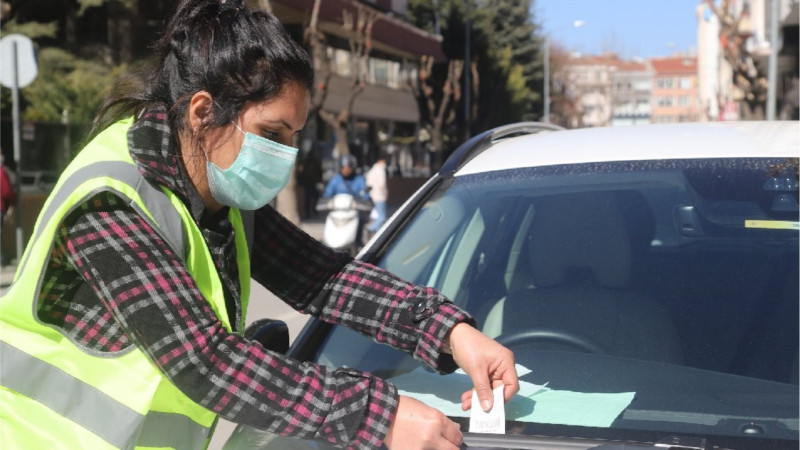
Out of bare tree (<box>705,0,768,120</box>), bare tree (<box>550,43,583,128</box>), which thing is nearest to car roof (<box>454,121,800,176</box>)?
bare tree (<box>705,0,768,120</box>)

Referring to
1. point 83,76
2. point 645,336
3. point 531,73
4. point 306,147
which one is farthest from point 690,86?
point 645,336

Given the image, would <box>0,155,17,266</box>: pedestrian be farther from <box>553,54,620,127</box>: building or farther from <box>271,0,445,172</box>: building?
<box>553,54,620,127</box>: building

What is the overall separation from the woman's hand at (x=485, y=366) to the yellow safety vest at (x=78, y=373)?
1.70ft

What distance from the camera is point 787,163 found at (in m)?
2.47

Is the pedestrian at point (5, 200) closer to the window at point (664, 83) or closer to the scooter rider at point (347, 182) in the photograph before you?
the scooter rider at point (347, 182)

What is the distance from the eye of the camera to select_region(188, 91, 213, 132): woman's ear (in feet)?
5.67

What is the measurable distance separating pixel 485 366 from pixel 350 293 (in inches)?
16.4

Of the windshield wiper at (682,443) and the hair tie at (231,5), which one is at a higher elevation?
the hair tie at (231,5)

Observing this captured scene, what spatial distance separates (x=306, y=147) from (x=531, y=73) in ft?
95.7

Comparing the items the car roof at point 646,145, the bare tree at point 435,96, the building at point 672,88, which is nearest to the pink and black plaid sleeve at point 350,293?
the car roof at point 646,145

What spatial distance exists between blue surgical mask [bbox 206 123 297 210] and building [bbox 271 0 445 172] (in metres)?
23.4

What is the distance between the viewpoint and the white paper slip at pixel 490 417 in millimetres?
1787

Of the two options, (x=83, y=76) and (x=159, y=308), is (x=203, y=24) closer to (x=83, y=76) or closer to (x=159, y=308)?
(x=159, y=308)

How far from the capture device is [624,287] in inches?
114
